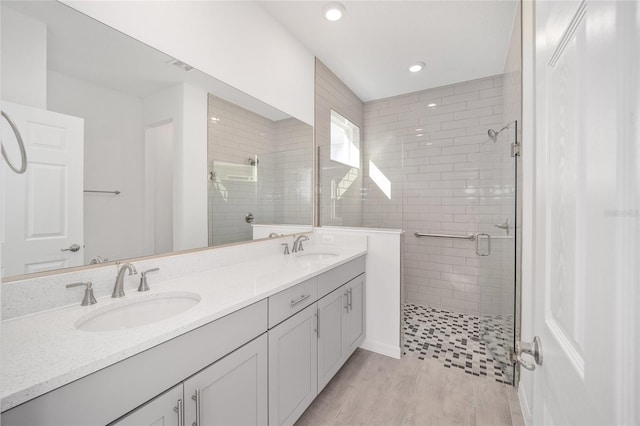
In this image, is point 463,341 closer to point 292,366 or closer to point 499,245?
point 499,245

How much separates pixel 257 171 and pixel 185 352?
1.47m

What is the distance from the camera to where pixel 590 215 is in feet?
1.24

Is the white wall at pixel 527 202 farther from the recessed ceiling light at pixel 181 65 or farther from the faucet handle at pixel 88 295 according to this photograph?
the faucet handle at pixel 88 295

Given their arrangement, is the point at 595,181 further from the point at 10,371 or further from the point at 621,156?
the point at 10,371

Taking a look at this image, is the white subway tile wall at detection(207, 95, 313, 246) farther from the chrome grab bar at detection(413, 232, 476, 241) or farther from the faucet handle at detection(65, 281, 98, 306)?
the chrome grab bar at detection(413, 232, 476, 241)

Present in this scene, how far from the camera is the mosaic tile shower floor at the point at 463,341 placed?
2.00m

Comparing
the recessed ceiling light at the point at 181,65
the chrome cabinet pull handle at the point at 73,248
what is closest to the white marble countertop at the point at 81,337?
the chrome cabinet pull handle at the point at 73,248

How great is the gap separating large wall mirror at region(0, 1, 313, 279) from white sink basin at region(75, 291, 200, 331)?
242 millimetres

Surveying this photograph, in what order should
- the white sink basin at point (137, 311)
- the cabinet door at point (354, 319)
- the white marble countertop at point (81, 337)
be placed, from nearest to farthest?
the white marble countertop at point (81, 337)
the white sink basin at point (137, 311)
the cabinet door at point (354, 319)

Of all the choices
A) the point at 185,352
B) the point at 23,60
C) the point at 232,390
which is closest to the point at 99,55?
the point at 23,60

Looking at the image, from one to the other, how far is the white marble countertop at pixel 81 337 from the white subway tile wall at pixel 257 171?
55 centimetres

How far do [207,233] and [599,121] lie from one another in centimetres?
171

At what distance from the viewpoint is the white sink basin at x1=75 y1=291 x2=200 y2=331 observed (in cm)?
99

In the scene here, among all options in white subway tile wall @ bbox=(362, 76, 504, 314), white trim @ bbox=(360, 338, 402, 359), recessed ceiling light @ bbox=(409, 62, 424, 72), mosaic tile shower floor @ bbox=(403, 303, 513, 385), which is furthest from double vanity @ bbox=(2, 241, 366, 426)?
recessed ceiling light @ bbox=(409, 62, 424, 72)
